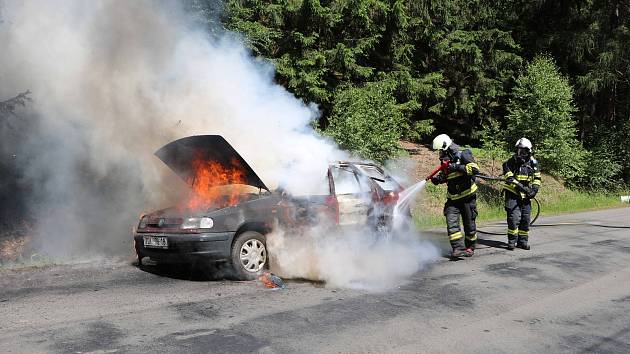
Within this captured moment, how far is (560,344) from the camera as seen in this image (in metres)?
4.35

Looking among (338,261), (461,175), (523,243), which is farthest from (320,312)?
(523,243)

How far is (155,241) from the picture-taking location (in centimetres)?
660

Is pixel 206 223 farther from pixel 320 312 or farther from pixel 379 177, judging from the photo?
pixel 379 177

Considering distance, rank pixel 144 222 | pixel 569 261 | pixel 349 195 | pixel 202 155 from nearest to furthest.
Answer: pixel 144 222 → pixel 202 155 → pixel 349 195 → pixel 569 261

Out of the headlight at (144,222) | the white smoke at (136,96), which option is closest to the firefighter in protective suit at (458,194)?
the white smoke at (136,96)

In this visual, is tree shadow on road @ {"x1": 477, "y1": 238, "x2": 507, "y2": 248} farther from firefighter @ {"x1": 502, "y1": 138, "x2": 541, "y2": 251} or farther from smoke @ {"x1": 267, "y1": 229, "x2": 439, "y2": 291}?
smoke @ {"x1": 267, "y1": 229, "x2": 439, "y2": 291}

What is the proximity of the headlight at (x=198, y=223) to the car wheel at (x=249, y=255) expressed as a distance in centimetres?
41

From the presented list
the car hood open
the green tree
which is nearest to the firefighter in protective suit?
the car hood open

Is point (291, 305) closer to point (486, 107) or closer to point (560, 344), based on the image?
point (560, 344)

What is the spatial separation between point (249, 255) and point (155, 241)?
1.20m

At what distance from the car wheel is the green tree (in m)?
15.7

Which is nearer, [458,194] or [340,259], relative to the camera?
[340,259]

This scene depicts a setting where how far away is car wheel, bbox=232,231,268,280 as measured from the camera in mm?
6512

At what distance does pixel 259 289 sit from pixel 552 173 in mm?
19495
